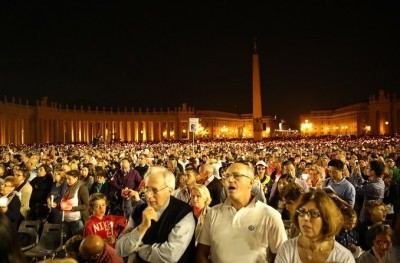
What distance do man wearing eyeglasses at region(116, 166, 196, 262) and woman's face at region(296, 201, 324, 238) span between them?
95 centimetres

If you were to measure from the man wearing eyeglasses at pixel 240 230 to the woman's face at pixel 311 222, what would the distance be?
15.6 inches

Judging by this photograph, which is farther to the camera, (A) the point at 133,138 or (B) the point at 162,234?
(A) the point at 133,138

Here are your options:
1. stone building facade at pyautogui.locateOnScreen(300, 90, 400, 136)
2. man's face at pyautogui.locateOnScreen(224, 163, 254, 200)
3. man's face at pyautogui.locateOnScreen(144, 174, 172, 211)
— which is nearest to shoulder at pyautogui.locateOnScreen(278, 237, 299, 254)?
man's face at pyautogui.locateOnScreen(224, 163, 254, 200)

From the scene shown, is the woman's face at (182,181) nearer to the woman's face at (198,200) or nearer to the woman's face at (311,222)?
the woman's face at (198,200)

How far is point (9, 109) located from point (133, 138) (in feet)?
134

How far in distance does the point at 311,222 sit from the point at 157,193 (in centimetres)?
130

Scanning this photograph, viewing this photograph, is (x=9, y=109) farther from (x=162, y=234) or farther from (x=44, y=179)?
(x=162, y=234)

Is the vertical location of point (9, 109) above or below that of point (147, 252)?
above

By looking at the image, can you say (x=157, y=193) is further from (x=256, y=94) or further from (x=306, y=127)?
(x=306, y=127)

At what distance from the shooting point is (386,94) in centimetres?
10925

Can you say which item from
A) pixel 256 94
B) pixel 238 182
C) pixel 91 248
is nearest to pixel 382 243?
pixel 238 182

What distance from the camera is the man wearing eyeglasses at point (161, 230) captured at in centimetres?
372

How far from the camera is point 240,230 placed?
3.91m

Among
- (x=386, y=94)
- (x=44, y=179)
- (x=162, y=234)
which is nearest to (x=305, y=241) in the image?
(x=162, y=234)
